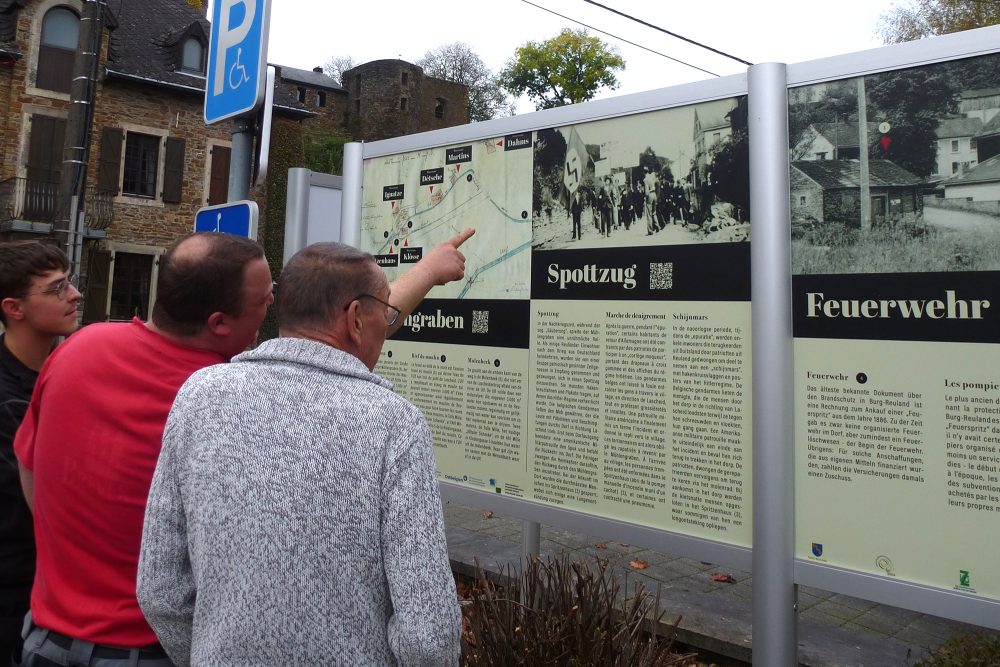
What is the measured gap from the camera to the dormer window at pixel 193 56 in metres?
25.9

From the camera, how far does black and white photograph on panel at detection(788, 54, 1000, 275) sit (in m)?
2.53

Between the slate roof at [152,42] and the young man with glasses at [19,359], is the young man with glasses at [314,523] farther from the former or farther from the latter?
the slate roof at [152,42]

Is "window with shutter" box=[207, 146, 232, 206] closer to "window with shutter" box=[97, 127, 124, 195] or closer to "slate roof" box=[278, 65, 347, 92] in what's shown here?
"window with shutter" box=[97, 127, 124, 195]

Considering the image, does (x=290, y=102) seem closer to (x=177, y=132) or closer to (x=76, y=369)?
(x=177, y=132)

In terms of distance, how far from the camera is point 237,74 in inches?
172

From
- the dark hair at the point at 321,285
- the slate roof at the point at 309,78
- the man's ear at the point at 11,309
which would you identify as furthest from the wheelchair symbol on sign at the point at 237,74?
the slate roof at the point at 309,78

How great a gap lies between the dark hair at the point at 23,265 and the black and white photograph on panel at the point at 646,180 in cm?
191

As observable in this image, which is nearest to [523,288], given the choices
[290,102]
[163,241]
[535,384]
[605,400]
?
[535,384]

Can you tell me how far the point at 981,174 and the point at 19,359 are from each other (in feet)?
10.1

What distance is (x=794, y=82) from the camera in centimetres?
292

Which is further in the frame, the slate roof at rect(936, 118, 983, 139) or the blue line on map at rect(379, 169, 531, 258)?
the blue line on map at rect(379, 169, 531, 258)

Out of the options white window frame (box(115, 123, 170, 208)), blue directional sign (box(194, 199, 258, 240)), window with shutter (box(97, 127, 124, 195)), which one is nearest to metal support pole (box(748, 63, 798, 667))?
blue directional sign (box(194, 199, 258, 240))

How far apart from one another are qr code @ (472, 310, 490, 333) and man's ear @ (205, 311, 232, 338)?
1.95 metres

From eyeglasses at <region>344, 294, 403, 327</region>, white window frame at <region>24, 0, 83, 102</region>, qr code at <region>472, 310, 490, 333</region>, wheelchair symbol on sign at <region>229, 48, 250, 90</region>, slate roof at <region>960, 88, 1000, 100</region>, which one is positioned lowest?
eyeglasses at <region>344, 294, 403, 327</region>
